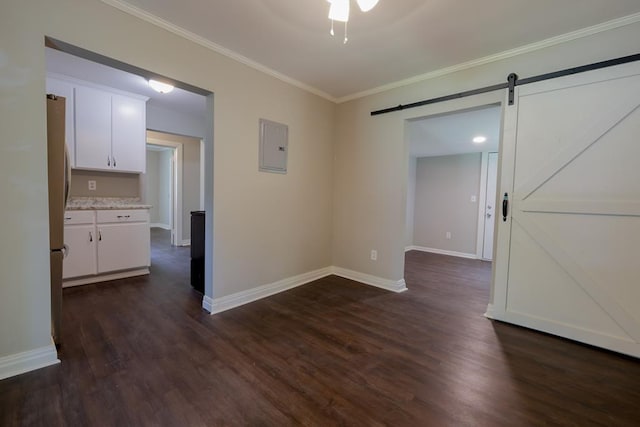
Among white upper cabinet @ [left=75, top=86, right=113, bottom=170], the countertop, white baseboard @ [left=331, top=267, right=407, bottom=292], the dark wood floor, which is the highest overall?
white upper cabinet @ [left=75, top=86, right=113, bottom=170]

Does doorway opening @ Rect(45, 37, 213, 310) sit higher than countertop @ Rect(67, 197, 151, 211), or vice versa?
doorway opening @ Rect(45, 37, 213, 310)

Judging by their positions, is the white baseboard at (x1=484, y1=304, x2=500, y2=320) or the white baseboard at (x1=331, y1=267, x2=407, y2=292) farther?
the white baseboard at (x1=331, y1=267, x2=407, y2=292)

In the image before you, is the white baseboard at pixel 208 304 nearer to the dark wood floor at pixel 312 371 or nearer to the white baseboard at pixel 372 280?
the dark wood floor at pixel 312 371

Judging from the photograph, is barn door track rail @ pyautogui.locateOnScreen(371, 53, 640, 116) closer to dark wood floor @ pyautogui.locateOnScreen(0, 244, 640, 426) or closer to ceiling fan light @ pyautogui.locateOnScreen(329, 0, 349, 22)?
ceiling fan light @ pyautogui.locateOnScreen(329, 0, 349, 22)

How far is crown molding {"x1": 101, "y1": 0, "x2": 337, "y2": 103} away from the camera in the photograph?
6.35 feet

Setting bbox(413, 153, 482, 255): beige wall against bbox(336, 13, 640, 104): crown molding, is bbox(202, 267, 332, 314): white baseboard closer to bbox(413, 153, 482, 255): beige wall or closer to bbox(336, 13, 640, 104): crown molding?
bbox(336, 13, 640, 104): crown molding

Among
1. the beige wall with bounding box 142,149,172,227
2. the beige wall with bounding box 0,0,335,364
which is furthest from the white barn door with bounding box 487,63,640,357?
the beige wall with bounding box 142,149,172,227

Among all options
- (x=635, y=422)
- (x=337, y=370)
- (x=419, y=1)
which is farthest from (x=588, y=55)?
(x=337, y=370)

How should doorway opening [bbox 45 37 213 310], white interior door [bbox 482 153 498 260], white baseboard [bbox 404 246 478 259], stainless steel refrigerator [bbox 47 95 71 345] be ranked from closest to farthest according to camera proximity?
stainless steel refrigerator [bbox 47 95 71 345] → doorway opening [bbox 45 37 213 310] → white interior door [bbox 482 153 498 260] → white baseboard [bbox 404 246 478 259]

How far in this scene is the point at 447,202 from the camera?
5754mm

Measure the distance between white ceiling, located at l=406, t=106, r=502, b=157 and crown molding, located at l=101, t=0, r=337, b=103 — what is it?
4.92 feet

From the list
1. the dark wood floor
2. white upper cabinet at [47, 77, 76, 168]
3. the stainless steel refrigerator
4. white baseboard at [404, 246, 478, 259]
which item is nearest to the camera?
the dark wood floor

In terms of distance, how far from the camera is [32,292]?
1680 millimetres

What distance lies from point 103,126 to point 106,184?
2.72 ft
